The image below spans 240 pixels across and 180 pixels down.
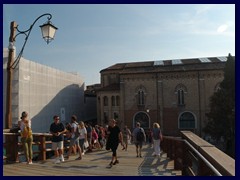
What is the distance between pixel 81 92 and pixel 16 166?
49.7 m

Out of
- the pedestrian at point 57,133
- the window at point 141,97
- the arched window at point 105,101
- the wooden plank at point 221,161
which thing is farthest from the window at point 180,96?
the wooden plank at point 221,161

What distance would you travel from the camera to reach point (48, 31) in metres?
8.52

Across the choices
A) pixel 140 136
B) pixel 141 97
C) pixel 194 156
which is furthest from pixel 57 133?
pixel 141 97

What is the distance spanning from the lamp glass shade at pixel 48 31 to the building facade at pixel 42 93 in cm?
2304

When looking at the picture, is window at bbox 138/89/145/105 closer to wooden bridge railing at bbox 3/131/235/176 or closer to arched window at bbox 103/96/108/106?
arched window at bbox 103/96/108/106

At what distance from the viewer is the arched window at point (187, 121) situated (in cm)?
4028

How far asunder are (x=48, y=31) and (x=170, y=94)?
34.6 metres

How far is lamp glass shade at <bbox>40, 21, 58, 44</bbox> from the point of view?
8.50 m

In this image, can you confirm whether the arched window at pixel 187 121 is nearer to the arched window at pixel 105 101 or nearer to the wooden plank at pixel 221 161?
the arched window at pixel 105 101

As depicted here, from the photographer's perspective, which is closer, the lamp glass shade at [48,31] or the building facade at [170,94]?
the lamp glass shade at [48,31]

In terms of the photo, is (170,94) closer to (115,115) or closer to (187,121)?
(187,121)

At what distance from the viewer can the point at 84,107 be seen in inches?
2317

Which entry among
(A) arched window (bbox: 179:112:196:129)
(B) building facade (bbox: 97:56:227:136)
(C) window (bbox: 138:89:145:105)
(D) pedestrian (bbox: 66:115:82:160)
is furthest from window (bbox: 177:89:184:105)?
(D) pedestrian (bbox: 66:115:82:160)

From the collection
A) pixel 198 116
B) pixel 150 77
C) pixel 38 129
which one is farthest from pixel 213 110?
pixel 38 129
